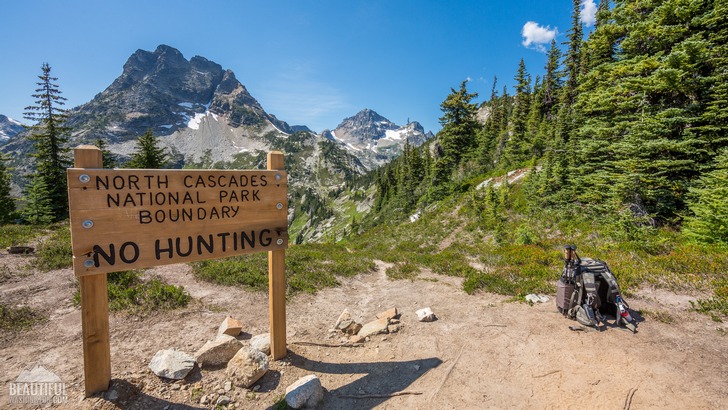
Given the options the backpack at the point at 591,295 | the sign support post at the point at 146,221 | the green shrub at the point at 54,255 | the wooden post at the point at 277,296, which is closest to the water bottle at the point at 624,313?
the backpack at the point at 591,295

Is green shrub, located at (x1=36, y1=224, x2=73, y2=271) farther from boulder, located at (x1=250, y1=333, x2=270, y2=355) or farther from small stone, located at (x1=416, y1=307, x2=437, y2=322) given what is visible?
small stone, located at (x1=416, y1=307, x2=437, y2=322)

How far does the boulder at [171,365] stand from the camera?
161 inches

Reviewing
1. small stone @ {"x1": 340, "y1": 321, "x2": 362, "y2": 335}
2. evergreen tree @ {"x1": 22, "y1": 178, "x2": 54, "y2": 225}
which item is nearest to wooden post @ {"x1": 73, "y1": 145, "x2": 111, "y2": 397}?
small stone @ {"x1": 340, "y1": 321, "x2": 362, "y2": 335}

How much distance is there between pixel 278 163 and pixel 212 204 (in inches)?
47.8

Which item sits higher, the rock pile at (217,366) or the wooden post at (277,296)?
the wooden post at (277,296)

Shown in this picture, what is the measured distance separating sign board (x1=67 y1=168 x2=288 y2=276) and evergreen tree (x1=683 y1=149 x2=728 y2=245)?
1442 centimetres

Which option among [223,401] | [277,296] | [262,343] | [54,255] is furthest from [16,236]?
[223,401]

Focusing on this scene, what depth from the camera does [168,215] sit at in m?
3.80

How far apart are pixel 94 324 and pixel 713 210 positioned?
1720cm

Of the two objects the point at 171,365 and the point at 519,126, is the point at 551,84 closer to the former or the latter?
the point at 519,126

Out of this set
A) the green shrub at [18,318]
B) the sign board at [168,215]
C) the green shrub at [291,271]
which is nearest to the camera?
the sign board at [168,215]

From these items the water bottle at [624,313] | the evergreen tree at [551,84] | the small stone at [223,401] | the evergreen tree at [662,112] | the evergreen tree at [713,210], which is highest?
the evergreen tree at [551,84]

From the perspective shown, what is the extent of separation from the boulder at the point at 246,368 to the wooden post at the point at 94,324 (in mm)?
1525

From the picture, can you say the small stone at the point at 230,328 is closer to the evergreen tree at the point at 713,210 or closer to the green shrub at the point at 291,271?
the green shrub at the point at 291,271
